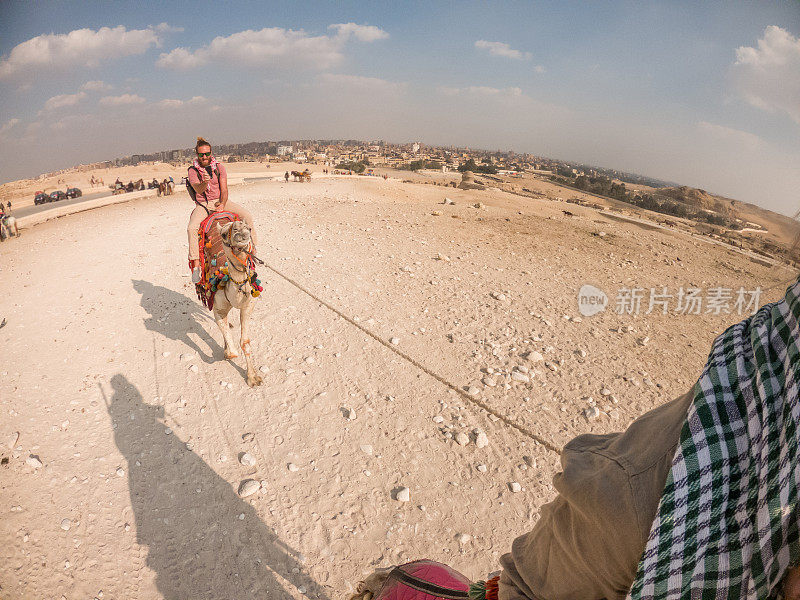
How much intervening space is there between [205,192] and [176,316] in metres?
2.05

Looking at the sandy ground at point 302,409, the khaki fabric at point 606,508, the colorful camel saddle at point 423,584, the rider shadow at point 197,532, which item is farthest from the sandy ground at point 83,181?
the khaki fabric at point 606,508

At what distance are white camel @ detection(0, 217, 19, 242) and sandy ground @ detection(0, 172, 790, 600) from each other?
319 centimetres

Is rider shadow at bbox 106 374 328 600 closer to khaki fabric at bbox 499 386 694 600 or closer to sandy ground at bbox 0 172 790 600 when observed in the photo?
sandy ground at bbox 0 172 790 600

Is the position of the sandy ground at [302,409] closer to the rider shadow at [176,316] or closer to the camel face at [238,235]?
the rider shadow at [176,316]

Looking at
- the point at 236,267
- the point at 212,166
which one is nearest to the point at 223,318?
the point at 236,267

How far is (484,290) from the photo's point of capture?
705cm

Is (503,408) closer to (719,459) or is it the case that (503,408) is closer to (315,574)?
(315,574)

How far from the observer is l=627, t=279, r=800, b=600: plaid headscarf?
565mm

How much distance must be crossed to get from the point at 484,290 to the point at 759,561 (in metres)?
6.59

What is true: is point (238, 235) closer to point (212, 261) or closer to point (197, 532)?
point (212, 261)

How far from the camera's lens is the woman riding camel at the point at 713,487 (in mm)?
567

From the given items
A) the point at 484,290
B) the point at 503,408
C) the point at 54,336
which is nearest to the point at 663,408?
the point at 503,408

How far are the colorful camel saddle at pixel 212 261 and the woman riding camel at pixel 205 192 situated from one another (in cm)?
23

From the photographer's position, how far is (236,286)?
14.9ft
